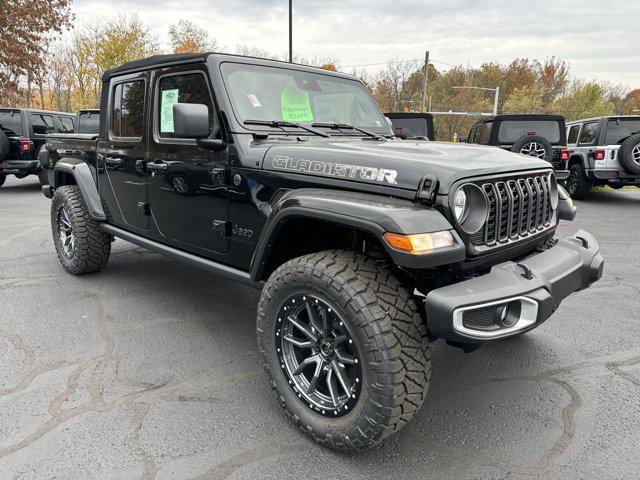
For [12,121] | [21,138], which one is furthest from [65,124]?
[21,138]

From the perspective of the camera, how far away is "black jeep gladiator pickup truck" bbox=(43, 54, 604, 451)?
76.2 inches

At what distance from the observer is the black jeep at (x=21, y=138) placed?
10.3m

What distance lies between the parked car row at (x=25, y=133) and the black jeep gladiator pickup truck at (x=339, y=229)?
26.7 ft

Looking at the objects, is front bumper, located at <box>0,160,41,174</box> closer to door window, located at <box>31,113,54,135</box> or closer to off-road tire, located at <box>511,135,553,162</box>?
door window, located at <box>31,113,54,135</box>

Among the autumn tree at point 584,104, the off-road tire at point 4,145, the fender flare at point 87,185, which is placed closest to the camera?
the fender flare at point 87,185

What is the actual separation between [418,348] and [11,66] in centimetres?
2453

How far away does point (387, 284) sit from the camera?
204 centimetres

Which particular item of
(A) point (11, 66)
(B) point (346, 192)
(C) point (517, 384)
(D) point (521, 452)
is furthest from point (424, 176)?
(A) point (11, 66)

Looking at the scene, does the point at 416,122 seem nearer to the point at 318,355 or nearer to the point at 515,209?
the point at 515,209

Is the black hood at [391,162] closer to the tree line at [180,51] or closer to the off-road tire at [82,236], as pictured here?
the off-road tire at [82,236]

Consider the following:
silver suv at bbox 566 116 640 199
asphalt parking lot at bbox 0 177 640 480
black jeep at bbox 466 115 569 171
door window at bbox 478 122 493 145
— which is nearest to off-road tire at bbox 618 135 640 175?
silver suv at bbox 566 116 640 199

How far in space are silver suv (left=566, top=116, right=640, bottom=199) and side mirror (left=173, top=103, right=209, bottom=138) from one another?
919 centimetres

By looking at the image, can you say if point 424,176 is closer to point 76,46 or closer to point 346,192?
point 346,192

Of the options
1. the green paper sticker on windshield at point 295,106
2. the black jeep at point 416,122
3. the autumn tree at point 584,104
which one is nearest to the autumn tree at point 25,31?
the black jeep at point 416,122
